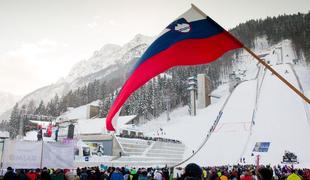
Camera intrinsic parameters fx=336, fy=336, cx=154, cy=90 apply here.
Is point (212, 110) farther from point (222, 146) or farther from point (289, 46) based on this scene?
point (289, 46)

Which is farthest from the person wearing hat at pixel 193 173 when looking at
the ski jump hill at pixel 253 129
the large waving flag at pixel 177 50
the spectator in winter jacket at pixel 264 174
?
the ski jump hill at pixel 253 129

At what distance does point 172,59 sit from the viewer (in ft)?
21.7

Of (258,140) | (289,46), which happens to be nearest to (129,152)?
(258,140)

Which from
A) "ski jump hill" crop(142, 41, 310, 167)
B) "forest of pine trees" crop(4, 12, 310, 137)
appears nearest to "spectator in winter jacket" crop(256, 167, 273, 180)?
"ski jump hill" crop(142, 41, 310, 167)

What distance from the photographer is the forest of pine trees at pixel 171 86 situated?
7344 centimetres

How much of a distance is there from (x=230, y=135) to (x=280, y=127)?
5211 millimetres

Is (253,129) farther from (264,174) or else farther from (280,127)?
(264,174)

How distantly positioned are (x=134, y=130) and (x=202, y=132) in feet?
31.0

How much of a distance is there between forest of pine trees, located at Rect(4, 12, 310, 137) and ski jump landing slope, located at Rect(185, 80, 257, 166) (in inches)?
1057

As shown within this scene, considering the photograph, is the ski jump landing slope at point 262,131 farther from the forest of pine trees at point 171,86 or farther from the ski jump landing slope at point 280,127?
the forest of pine trees at point 171,86

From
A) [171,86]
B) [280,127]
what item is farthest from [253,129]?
[171,86]

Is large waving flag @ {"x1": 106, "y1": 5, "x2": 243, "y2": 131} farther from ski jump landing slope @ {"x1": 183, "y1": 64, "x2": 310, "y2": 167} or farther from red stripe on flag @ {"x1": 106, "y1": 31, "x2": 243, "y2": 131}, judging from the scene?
ski jump landing slope @ {"x1": 183, "y1": 64, "x2": 310, "y2": 167}

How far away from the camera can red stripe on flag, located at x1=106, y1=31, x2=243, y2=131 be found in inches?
246

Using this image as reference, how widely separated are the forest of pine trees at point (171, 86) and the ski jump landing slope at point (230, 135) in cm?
2684
